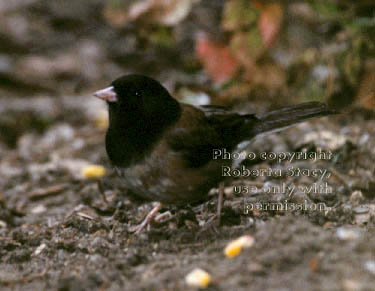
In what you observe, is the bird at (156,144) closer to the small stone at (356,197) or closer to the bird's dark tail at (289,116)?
the bird's dark tail at (289,116)

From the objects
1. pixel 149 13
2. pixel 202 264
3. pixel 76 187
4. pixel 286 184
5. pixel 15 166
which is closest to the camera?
pixel 202 264

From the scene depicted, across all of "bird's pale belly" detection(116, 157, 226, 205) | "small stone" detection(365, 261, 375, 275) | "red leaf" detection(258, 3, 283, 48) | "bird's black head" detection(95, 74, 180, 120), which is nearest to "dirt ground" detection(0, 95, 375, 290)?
"small stone" detection(365, 261, 375, 275)

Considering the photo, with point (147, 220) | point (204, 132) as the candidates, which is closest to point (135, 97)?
point (204, 132)

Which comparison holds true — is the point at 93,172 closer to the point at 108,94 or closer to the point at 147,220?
the point at 147,220

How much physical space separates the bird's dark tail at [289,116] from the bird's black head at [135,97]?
74cm

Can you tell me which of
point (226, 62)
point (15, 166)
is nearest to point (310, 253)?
point (226, 62)

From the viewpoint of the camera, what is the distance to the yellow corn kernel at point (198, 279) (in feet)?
7.10

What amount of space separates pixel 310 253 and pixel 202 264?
1.64 feet

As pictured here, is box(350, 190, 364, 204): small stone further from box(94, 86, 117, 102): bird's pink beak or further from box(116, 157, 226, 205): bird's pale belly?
box(94, 86, 117, 102): bird's pink beak

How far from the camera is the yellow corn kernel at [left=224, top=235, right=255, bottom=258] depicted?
2424mm

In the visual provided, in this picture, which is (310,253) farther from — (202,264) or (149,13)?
(149,13)

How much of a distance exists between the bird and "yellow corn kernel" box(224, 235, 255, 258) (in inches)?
22.8

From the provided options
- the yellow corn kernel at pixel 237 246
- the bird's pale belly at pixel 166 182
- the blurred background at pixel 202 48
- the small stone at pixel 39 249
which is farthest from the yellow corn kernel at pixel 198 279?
the blurred background at pixel 202 48

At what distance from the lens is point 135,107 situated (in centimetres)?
298
